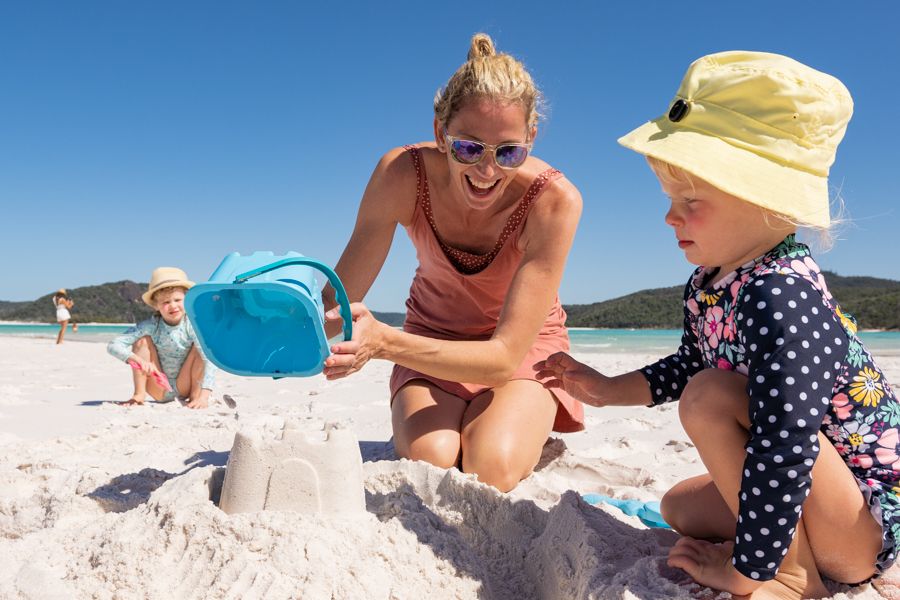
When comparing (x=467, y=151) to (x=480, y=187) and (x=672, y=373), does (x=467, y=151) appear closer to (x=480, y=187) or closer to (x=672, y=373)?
(x=480, y=187)

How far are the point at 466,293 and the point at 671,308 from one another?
27558mm

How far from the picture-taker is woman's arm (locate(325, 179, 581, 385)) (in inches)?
71.2

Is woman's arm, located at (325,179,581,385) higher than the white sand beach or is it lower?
higher

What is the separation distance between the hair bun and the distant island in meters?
21.4

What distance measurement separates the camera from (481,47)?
2496 millimetres

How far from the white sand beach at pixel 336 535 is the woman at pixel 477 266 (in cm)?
24

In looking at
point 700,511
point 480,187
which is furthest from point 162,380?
point 700,511

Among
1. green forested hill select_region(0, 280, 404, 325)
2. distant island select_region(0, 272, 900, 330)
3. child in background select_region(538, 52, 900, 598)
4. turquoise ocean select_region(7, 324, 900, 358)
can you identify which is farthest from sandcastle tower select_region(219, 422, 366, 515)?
green forested hill select_region(0, 280, 404, 325)

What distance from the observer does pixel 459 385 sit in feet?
9.36

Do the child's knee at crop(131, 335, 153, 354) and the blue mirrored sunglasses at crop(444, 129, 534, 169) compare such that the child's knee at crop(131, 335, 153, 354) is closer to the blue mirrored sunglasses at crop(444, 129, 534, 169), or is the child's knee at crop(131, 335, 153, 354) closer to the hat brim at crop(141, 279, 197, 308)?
the hat brim at crop(141, 279, 197, 308)

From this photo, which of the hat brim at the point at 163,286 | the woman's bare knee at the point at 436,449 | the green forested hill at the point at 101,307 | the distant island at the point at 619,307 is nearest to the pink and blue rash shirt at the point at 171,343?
the hat brim at the point at 163,286

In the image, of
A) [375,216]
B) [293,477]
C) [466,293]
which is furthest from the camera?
[466,293]

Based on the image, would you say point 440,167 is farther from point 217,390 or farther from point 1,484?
point 217,390

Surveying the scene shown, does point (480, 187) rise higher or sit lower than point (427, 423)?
higher
